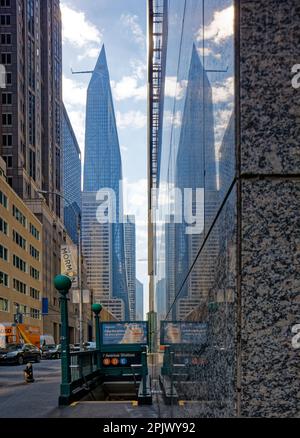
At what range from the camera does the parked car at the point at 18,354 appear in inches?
1474

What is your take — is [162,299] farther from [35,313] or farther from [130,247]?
[130,247]

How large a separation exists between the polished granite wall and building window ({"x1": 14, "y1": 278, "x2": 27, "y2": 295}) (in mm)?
68380

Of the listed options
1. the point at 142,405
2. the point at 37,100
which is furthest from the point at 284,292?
the point at 37,100

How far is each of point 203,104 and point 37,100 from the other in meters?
106

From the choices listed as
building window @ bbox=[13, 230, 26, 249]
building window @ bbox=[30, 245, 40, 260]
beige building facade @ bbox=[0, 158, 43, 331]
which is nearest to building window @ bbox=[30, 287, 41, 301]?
beige building facade @ bbox=[0, 158, 43, 331]

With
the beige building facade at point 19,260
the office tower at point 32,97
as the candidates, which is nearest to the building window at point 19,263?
the beige building facade at point 19,260

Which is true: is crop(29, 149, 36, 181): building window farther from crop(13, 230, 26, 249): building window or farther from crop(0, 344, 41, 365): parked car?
crop(0, 344, 41, 365): parked car

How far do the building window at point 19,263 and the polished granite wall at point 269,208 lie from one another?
67922 mm

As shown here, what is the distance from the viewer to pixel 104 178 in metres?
121

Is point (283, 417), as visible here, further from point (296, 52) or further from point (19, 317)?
point (19, 317)

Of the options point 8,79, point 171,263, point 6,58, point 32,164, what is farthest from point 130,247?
point 171,263

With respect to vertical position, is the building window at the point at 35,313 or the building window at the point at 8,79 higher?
the building window at the point at 8,79

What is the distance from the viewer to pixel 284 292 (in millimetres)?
1838

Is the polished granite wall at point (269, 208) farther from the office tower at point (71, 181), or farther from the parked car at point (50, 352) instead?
the office tower at point (71, 181)
